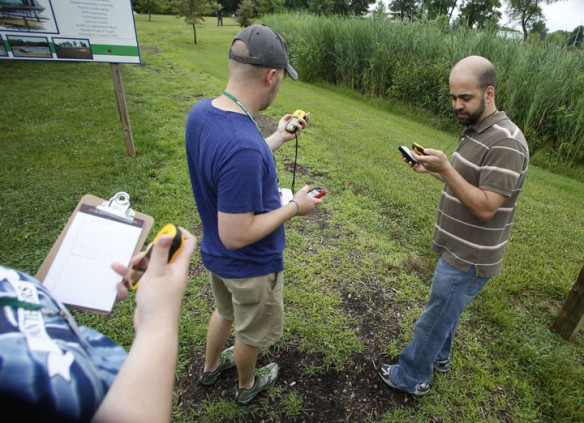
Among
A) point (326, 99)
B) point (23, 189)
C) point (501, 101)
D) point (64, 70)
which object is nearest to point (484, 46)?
point (501, 101)

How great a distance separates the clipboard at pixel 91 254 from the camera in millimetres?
1209

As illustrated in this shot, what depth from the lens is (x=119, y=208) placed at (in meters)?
1.36

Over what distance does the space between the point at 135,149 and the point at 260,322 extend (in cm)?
473

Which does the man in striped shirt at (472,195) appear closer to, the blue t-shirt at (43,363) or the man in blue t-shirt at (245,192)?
the man in blue t-shirt at (245,192)

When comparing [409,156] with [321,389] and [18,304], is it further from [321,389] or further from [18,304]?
[18,304]

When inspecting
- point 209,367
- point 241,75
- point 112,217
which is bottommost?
point 209,367

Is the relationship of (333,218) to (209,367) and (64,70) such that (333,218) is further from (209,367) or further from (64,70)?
(64,70)

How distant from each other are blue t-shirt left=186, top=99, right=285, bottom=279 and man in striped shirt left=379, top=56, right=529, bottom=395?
922 millimetres

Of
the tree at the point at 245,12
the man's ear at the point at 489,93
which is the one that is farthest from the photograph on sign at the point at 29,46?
the tree at the point at 245,12

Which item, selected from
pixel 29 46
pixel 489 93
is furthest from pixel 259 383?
pixel 29 46

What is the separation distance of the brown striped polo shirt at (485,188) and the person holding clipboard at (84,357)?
5.09 feet

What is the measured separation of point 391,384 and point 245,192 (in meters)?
1.82

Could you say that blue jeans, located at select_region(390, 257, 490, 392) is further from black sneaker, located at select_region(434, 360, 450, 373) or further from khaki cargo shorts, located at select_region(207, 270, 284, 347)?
khaki cargo shorts, located at select_region(207, 270, 284, 347)

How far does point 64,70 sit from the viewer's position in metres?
10.7
